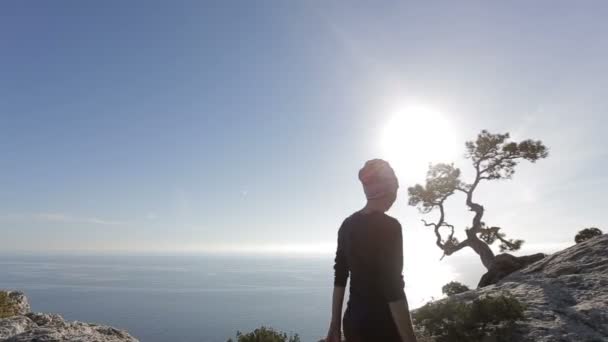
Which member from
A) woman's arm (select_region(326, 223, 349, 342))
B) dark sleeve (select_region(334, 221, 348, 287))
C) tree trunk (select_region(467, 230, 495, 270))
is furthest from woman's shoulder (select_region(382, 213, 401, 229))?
tree trunk (select_region(467, 230, 495, 270))

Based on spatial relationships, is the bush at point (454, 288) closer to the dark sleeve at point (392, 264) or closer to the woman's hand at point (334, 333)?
the woman's hand at point (334, 333)

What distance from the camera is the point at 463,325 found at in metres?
10.9

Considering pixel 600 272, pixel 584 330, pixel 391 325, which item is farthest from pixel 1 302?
pixel 600 272

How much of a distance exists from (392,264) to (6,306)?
52.0 ft

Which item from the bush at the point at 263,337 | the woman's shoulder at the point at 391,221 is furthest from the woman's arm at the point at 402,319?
the bush at the point at 263,337

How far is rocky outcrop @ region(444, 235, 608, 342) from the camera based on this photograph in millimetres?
9805

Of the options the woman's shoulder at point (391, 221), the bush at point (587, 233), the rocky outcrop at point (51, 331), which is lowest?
the rocky outcrop at point (51, 331)

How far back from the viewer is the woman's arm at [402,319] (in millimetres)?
2902

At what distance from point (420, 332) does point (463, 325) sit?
169 centimetres

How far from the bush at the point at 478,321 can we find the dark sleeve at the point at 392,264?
9173 mm

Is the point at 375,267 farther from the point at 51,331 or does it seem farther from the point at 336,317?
the point at 51,331

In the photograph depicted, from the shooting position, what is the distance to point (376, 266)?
3.07m

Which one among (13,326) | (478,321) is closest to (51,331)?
(13,326)

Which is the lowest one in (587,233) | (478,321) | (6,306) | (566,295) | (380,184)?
(6,306)
